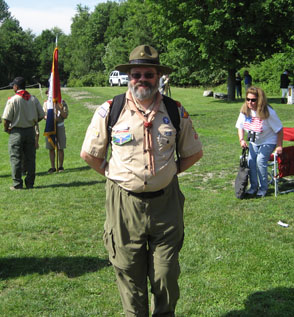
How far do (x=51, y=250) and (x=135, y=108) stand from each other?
3.09 metres

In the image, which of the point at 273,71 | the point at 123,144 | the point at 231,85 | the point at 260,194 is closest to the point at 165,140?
the point at 123,144

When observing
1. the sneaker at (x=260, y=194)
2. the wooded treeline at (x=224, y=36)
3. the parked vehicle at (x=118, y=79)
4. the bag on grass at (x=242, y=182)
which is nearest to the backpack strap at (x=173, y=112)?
the bag on grass at (x=242, y=182)

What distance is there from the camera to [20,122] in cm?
891

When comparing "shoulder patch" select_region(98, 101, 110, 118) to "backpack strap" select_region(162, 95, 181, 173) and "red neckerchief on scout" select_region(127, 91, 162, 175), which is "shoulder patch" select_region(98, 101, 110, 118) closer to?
"red neckerchief on scout" select_region(127, 91, 162, 175)

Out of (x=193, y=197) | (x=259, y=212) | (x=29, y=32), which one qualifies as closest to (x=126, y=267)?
(x=259, y=212)

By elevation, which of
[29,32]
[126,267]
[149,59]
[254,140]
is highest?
[29,32]

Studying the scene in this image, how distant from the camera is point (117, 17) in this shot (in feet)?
284

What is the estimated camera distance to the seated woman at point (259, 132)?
7320 millimetres

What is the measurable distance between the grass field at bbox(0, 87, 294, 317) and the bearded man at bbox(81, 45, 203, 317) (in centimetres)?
86

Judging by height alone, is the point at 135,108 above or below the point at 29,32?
below

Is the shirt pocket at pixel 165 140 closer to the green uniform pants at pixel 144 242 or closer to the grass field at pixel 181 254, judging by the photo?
the green uniform pants at pixel 144 242

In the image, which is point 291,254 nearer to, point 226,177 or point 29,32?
point 226,177

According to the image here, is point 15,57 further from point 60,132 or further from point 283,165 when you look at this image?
point 283,165

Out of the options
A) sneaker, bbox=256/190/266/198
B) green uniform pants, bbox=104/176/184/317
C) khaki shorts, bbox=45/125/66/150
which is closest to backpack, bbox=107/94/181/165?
green uniform pants, bbox=104/176/184/317
